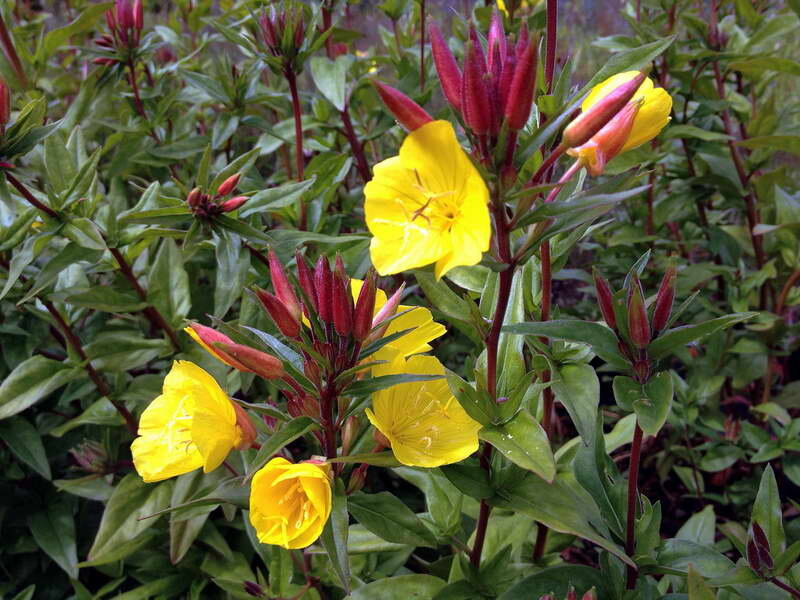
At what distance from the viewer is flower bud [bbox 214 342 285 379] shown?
104 cm

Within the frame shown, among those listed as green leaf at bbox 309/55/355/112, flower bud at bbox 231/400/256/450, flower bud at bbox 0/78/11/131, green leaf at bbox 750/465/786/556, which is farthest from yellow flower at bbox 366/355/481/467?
green leaf at bbox 309/55/355/112

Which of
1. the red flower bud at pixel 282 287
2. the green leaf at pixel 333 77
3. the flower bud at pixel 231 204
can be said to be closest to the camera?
the red flower bud at pixel 282 287

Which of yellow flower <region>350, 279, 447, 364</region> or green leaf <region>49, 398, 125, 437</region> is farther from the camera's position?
green leaf <region>49, 398, 125, 437</region>

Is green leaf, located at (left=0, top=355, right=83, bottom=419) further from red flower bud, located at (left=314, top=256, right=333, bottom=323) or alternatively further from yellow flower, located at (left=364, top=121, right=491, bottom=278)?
yellow flower, located at (left=364, top=121, right=491, bottom=278)

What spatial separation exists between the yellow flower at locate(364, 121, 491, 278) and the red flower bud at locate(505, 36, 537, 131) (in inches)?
3.5

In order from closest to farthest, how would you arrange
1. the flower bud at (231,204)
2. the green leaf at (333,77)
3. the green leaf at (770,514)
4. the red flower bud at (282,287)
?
the red flower bud at (282,287)
the green leaf at (770,514)
the flower bud at (231,204)
the green leaf at (333,77)

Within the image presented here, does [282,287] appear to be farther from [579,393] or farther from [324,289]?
[579,393]

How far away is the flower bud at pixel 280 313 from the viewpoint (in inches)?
40.9

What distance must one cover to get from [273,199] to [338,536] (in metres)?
0.95

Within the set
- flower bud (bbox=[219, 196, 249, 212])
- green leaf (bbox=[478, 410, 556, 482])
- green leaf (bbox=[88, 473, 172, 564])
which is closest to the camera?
green leaf (bbox=[478, 410, 556, 482])

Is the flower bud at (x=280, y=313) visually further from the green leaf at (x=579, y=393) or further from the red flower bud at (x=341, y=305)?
the green leaf at (x=579, y=393)

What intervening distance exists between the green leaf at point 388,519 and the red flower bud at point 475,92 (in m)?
0.69

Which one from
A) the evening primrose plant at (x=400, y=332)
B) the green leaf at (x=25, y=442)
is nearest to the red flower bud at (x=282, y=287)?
the evening primrose plant at (x=400, y=332)

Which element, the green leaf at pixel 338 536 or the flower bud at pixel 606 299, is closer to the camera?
the green leaf at pixel 338 536
